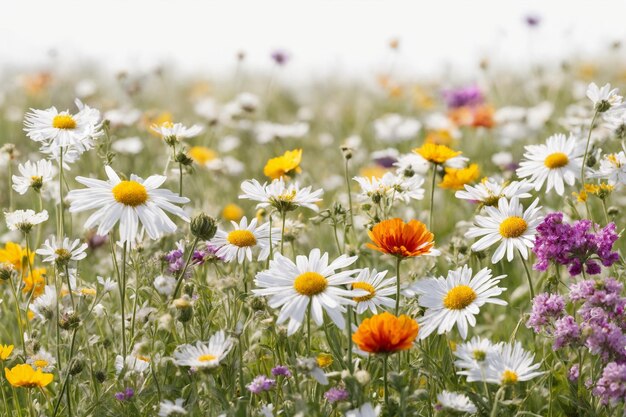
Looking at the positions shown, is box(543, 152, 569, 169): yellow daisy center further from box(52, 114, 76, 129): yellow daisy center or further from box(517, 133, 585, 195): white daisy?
box(52, 114, 76, 129): yellow daisy center

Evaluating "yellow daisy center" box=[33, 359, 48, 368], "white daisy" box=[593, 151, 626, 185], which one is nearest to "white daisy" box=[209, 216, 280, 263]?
"yellow daisy center" box=[33, 359, 48, 368]

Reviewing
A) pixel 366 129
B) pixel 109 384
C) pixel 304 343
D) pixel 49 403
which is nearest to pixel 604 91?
pixel 304 343

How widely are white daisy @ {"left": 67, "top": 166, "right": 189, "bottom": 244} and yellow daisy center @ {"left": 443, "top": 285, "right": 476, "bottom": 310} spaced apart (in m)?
0.72

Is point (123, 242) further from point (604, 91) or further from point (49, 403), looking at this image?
point (604, 91)

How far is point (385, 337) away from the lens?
75.5 inches

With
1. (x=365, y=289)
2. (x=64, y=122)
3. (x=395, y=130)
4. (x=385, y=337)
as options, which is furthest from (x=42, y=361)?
(x=395, y=130)

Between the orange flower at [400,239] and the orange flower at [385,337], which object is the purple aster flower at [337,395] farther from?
the orange flower at [400,239]

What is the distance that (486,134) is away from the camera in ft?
20.6

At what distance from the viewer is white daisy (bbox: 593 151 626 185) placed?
102 inches

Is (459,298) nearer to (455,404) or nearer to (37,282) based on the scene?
(455,404)

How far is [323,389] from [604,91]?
127 cm

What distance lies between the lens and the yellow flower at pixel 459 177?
3113 millimetres

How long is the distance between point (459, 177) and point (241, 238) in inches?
39.6

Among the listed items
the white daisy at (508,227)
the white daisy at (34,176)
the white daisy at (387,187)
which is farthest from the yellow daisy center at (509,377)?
the white daisy at (34,176)
